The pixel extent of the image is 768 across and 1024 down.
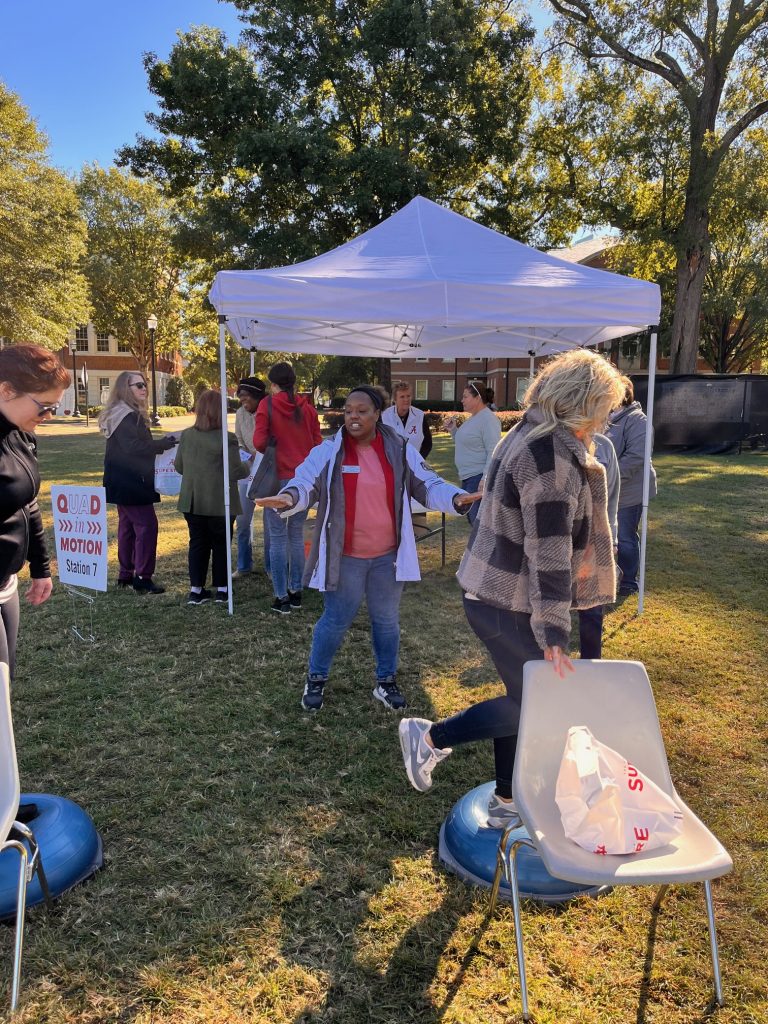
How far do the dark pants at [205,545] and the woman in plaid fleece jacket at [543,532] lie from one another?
3.64m

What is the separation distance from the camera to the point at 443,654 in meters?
4.90

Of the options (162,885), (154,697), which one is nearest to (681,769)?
(162,885)

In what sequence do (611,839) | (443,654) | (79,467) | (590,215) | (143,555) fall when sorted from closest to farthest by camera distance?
(611,839) < (443,654) < (143,555) < (79,467) < (590,215)

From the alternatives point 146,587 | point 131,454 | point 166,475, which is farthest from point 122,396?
point 146,587

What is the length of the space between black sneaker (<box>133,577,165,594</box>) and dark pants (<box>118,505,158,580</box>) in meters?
0.05

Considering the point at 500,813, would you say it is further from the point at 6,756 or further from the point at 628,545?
the point at 628,545

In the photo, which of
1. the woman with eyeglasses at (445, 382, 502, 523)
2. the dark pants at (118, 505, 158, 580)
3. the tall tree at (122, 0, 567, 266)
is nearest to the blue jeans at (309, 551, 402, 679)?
the woman with eyeglasses at (445, 382, 502, 523)

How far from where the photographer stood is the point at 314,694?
393 cm

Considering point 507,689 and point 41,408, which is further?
point 507,689

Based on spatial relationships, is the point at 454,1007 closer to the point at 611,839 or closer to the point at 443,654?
the point at 611,839

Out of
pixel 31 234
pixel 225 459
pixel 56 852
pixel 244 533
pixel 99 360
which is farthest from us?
pixel 99 360

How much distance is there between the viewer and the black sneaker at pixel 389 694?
3.98m

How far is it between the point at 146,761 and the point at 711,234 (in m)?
22.2

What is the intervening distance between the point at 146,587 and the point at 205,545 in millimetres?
876
